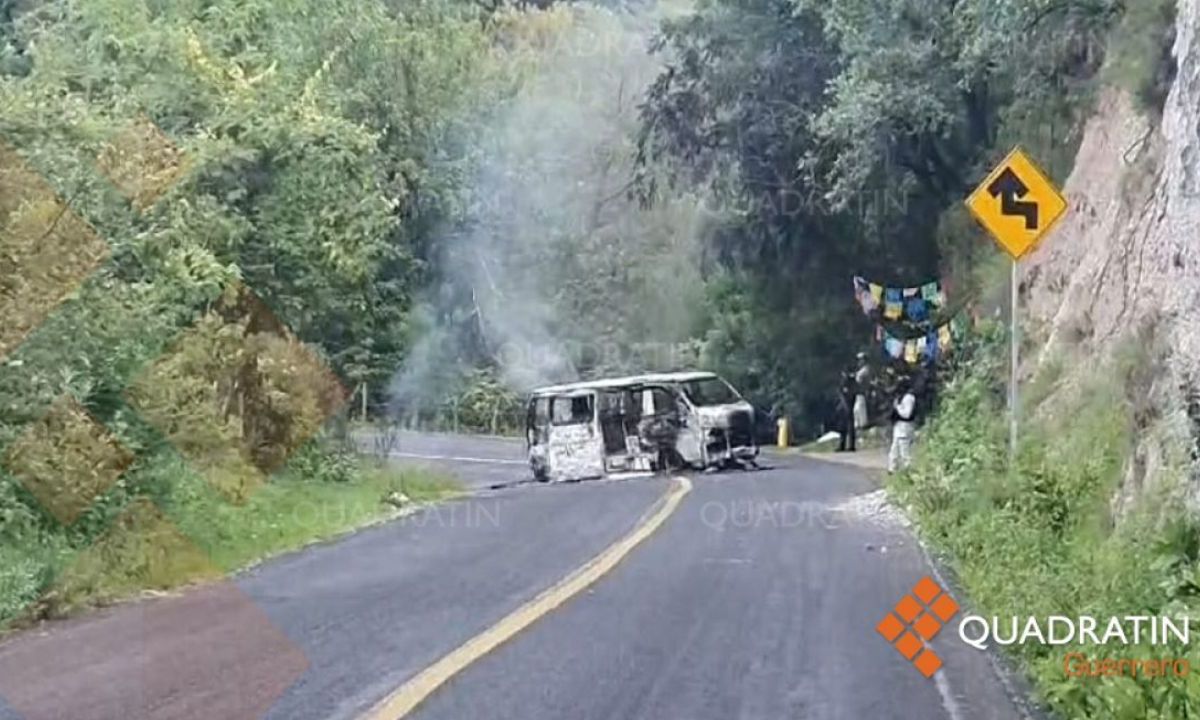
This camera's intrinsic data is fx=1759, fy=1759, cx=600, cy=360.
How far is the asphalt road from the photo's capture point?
346 inches

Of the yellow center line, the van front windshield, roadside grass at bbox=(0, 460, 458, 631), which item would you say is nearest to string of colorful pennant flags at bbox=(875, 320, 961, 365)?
the van front windshield

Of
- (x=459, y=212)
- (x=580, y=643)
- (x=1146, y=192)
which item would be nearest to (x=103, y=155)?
(x=580, y=643)

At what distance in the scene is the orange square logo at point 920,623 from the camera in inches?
390

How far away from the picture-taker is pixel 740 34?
32.4 meters

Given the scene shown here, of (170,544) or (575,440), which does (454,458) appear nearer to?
(575,440)

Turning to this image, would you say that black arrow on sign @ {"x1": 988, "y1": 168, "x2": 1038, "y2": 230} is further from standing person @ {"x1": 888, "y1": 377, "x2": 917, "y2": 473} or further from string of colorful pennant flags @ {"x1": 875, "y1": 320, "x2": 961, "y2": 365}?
string of colorful pennant flags @ {"x1": 875, "y1": 320, "x2": 961, "y2": 365}

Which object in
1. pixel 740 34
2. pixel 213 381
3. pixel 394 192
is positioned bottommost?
pixel 213 381

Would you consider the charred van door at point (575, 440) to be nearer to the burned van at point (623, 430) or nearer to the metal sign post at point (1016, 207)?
the burned van at point (623, 430)

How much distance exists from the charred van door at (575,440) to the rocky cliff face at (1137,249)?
7932 millimetres

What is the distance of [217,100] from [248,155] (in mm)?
905

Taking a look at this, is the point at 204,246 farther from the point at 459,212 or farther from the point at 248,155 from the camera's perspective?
the point at 459,212

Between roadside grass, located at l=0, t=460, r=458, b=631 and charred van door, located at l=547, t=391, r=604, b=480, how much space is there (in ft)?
20.7

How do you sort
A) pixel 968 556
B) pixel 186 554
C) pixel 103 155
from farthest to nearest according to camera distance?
pixel 103 155, pixel 186 554, pixel 968 556

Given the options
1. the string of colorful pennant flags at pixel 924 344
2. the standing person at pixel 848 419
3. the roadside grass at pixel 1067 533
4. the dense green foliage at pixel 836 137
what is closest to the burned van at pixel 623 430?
the string of colorful pennant flags at pixel 924 344
